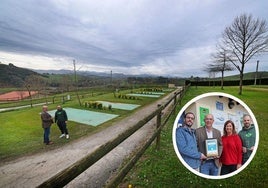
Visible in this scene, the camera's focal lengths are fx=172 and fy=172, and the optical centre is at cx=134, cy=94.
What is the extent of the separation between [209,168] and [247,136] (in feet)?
1.84

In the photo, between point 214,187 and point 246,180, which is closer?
point 214,187

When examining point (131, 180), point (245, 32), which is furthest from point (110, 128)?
point (245, 32)

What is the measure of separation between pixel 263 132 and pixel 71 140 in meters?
7.15

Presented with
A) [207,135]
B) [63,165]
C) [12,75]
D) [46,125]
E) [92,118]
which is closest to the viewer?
[207,135]

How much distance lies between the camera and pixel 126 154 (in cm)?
516

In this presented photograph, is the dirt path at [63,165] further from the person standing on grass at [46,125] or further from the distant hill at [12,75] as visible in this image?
the distant hill at [12,75]

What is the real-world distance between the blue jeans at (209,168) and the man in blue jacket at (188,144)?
0.06 metres

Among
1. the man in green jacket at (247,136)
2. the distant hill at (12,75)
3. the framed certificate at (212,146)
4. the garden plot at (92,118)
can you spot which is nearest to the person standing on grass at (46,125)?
the garden plot at (92,118)

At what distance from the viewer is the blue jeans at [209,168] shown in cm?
197

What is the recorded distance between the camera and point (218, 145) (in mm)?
1922

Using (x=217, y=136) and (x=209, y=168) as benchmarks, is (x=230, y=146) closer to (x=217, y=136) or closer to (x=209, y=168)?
(x=217, y=136)

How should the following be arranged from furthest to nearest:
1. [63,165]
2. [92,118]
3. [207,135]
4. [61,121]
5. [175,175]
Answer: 1. [92,118]
2. [61,121]
3. [63,165]
4. [175,175]
5. [207,135]

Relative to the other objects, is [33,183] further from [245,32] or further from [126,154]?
[245,32]

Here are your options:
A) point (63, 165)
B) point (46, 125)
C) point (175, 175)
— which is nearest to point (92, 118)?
point (46, 125)
